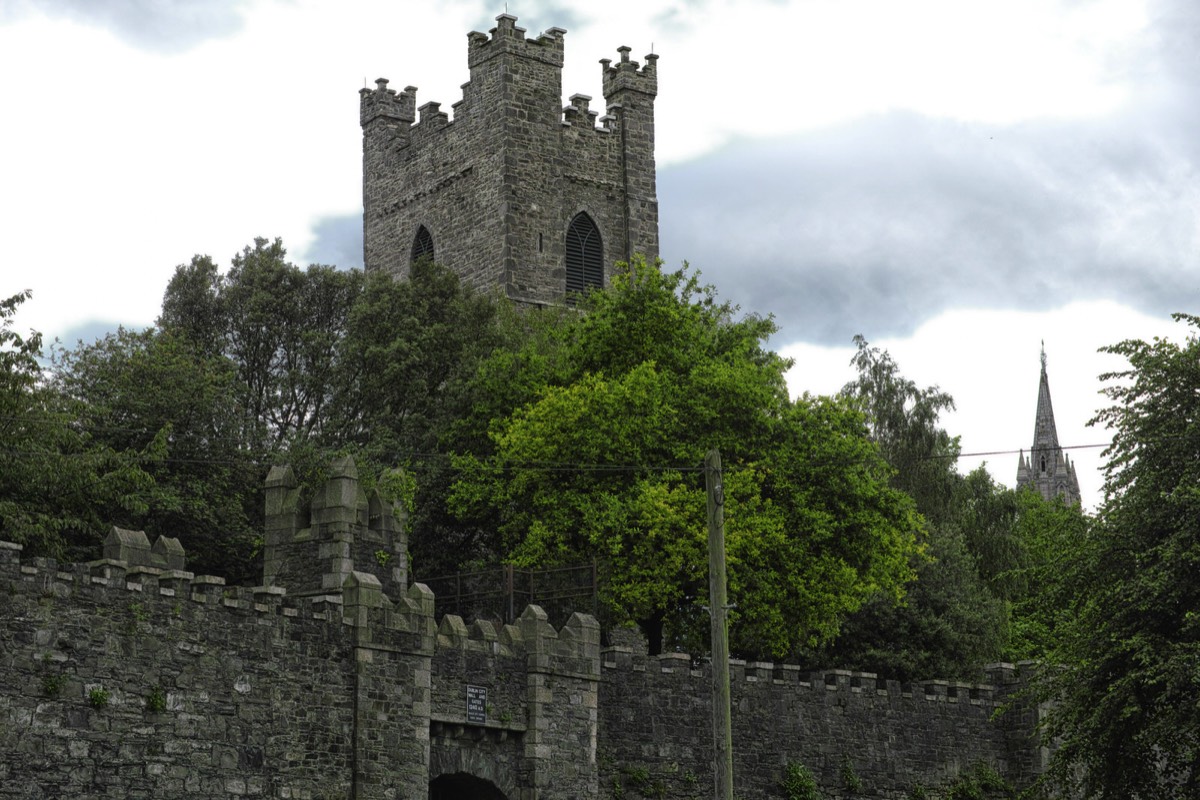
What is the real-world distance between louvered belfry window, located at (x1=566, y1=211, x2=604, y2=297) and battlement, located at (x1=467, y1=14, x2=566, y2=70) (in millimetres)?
5598

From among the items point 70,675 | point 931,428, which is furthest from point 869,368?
point 70,675

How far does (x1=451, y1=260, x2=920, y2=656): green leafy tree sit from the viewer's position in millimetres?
38875

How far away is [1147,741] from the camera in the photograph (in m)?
29.0

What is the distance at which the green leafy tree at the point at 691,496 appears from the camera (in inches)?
1531

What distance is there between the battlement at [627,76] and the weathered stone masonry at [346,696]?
3598 cm

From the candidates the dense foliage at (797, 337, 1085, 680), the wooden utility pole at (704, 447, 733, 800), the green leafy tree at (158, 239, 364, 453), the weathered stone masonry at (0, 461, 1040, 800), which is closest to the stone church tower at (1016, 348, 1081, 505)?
the dense foliage at (797, 337, 1085, 680)

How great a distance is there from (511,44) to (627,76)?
603 centimetres

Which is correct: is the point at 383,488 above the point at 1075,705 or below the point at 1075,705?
above

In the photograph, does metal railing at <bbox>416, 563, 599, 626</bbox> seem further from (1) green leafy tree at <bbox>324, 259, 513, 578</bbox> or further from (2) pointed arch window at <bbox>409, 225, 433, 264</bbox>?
(2) pointed arch window at <bbox>409, 225, 433, 264</bbox>

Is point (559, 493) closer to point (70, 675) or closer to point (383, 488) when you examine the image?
point (383, 488)

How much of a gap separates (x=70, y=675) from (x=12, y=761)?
1367 millimetres

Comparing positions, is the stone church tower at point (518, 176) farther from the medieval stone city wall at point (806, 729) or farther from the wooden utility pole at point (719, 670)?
the wooden utility pole at point (719, 670)

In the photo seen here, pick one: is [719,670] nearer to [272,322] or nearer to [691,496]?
[691,496]

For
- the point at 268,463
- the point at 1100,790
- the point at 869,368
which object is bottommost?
the point at 1100,790
